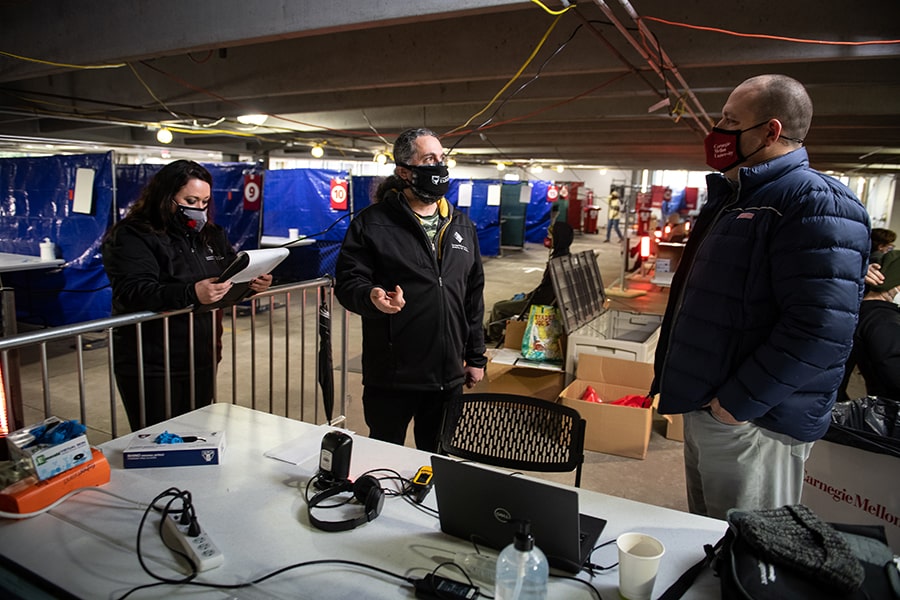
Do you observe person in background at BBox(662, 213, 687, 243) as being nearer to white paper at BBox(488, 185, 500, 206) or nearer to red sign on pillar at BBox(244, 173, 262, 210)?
white paper at BBox(488, 185, 500, 206)

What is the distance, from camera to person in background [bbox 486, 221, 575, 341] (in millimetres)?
4633

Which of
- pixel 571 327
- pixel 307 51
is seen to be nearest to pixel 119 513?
pixel 571 327

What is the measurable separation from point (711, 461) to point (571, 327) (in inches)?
96.4

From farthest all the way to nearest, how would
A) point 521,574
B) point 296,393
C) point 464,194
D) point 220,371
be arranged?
point 464,194
point 220,371
point 296,393
point 521,574

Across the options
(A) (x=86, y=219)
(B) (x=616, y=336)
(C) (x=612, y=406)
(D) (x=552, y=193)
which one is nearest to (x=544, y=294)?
(B) (x=616, y=336)

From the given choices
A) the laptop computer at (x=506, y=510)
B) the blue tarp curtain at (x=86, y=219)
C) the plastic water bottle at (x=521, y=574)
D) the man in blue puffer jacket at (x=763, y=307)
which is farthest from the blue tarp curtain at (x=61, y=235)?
the plastic water bottle at (x=521, y=574)

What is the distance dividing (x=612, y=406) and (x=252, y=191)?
18.4ft

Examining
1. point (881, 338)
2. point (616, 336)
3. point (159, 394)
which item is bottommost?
point (616, 336)

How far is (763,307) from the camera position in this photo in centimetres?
161

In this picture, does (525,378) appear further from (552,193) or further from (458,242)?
(552,193)

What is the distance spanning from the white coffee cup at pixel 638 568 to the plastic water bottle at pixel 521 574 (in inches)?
7.0

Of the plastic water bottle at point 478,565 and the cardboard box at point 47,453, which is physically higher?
the cardboard box at point 47,453

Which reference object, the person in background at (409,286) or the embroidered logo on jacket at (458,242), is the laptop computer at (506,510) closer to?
the person in background at (409,286)

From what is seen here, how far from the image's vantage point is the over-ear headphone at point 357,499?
1418mm
